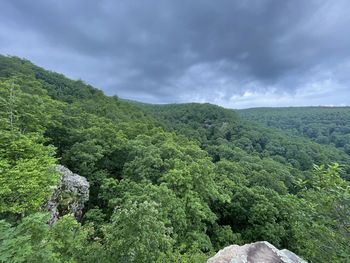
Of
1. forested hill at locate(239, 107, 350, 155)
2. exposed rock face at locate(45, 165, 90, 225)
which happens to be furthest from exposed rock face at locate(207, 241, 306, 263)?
forested hill at locate(239, 107, 350, 155)

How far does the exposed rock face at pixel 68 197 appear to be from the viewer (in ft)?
50.7

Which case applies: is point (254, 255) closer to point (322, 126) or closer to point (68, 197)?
point (68, 197)

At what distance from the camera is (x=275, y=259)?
23.2 feet

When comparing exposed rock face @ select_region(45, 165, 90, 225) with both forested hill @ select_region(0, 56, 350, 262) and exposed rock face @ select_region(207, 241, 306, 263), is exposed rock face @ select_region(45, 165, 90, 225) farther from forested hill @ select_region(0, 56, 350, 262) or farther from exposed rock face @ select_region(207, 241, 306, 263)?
exposed rock face @ select_region(207, 241, 306, 263)

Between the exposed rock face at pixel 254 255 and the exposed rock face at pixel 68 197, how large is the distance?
1109 cm

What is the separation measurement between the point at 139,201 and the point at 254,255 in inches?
419

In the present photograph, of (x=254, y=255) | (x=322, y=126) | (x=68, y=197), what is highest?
(x=254, y=255)

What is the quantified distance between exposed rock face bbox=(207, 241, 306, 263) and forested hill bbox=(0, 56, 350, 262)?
140cm

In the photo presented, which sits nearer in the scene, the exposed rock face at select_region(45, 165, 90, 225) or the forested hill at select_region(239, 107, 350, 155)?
the exposed rock face at select_region(45, 165, 90, 225)

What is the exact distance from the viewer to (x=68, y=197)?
17.0 m

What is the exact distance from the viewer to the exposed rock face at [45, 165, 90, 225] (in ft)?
50.7

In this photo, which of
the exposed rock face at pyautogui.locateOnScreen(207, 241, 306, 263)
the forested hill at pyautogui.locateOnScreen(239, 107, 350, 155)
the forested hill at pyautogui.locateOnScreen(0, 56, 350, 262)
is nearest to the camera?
the exposed rock face at pyautogui.locateOnScreen(207, 241, 306, 263)

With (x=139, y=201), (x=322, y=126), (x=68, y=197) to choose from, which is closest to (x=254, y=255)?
(x=139, y=201)

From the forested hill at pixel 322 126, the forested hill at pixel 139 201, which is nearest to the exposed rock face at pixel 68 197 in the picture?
the forested hill at pixel 139 201
